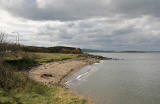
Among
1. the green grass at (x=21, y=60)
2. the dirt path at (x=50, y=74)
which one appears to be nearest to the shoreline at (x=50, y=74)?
the dirt path at (x=50, y=74)

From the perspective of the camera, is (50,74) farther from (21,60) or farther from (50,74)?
(21,60)

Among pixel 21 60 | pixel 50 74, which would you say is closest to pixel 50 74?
pixel 50 74

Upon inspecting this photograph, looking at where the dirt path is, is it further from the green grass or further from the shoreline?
the green grass

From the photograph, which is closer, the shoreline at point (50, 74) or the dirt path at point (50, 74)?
the shoreline at point (50, 74)

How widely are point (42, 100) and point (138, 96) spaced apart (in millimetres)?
11695

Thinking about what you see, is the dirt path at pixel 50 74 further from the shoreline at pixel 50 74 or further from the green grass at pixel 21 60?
the green grass at pixel 21 60

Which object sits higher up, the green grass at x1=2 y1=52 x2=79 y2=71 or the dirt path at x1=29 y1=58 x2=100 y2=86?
the green grass at x1=2 y1=52 x2=79 y2=71

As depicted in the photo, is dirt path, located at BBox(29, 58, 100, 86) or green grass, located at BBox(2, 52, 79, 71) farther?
green grass, located at BBox(2, 52, 79, 71)

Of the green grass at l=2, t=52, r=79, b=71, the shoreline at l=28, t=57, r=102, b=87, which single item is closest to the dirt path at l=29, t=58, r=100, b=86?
the shoreline at l=28, t=57, r=102, b=87

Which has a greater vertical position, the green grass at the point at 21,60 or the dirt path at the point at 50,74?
the green grass at the point at 21,60

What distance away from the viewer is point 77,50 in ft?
436

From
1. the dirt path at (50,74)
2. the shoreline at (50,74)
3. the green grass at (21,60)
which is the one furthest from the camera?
the green grass at (21,60)

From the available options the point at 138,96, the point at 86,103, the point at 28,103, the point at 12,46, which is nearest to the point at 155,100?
the point at 138,96

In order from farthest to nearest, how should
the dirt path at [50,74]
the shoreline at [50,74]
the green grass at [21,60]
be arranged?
the green grass at [21,60] → the dirt path at [50,74] → the shoreline at [50,74]
